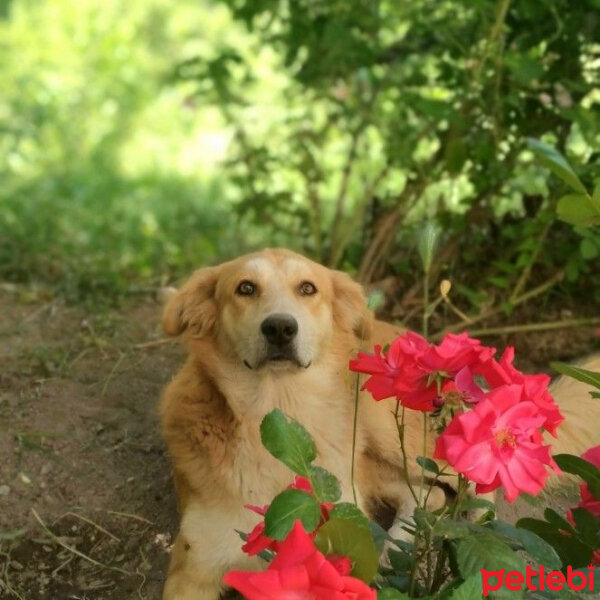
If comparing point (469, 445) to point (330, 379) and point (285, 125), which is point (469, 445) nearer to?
point (330, 379)

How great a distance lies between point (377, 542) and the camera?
2027mm

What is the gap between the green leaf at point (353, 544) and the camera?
68.1 inches

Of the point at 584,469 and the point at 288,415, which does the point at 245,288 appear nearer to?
the point at 288,415

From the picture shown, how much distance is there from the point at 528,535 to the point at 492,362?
0.35 meters

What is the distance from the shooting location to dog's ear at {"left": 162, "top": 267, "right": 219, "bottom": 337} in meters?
3.20

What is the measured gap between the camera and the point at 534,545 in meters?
1.94

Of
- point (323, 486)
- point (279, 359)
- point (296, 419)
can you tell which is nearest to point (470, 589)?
point (323, 486)

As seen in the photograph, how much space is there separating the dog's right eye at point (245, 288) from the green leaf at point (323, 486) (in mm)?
1229

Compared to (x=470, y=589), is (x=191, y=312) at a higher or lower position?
lower

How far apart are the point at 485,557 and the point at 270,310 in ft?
4.25

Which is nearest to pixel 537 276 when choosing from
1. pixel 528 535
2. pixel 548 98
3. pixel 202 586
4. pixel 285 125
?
pixel 548 98

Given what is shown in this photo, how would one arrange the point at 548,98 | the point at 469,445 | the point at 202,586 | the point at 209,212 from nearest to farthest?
the point at 469,445
the point at 202,586
the point at 548,98
the point at 209,212

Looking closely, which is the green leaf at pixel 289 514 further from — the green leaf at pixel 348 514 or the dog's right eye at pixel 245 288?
the dog's right eye at pixel 245 288

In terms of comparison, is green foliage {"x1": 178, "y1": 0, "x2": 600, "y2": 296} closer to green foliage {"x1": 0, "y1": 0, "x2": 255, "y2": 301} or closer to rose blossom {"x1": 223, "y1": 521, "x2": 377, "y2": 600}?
green foliage {"x1": 0, "y1": 0, "x2": 255, "y2": 301}
